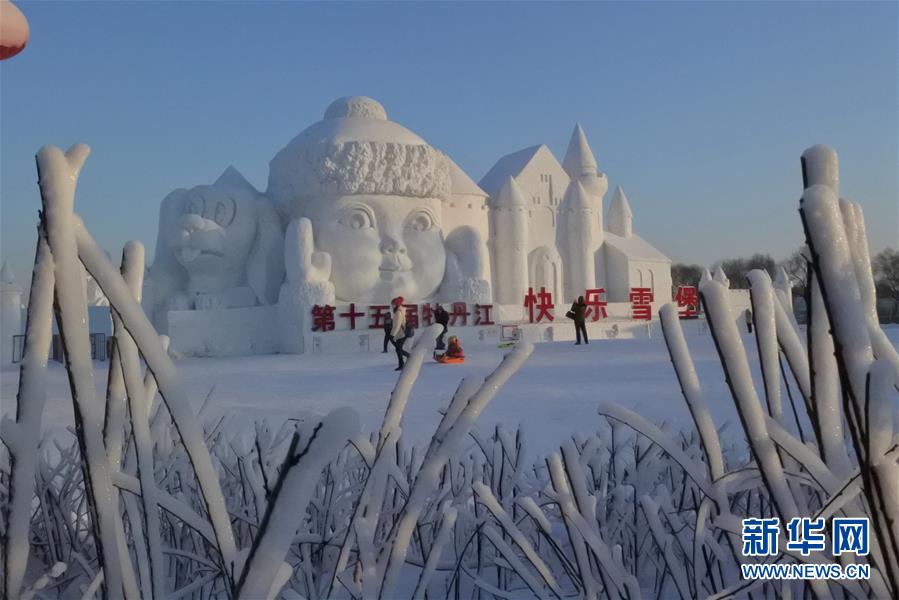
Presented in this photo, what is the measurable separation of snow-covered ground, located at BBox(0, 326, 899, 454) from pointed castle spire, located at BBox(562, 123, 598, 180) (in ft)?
33.5

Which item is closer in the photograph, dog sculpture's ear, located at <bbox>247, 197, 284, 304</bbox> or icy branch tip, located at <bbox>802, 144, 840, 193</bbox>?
icy branch tip, located at <bbox>802, 144, 840, 193</bbox>

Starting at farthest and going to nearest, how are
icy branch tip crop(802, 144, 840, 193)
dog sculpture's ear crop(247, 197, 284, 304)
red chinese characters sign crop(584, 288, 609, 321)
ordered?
red chinese characters sign crop(584, 288, 609, 321) < dog sculpture's ear crop(247, 197, 284, 304) < icy branch tip crop(802, 144, 840, 193)

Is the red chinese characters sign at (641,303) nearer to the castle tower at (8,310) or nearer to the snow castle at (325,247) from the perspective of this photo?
the snow castle at (325,247)

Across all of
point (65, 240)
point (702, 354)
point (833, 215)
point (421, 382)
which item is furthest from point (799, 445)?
point (702, 354)

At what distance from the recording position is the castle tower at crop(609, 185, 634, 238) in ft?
69.8

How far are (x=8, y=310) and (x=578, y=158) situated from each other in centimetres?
1411

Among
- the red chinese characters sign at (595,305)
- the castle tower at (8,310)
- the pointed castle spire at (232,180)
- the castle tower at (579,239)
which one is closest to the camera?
the castle tower at (8,310)

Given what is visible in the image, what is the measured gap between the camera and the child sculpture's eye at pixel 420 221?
1438 centimetres

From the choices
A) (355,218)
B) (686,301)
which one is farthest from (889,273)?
(355,218)

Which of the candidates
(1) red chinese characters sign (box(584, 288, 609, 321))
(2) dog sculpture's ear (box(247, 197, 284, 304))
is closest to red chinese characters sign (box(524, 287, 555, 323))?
(1) red chinese characters sign (box(584, 288, 609, 321))

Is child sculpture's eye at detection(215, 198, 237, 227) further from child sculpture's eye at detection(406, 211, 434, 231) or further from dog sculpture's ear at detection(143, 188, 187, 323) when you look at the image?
child sculpture's eye at detection(406, 211, 434, 231)

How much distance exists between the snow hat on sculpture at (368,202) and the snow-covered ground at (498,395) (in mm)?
3614

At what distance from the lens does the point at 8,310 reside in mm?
13109

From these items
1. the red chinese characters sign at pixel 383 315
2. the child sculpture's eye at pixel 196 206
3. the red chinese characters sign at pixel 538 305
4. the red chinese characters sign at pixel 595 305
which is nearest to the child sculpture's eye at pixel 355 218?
the red chinese characters sign at pixel 383 315
